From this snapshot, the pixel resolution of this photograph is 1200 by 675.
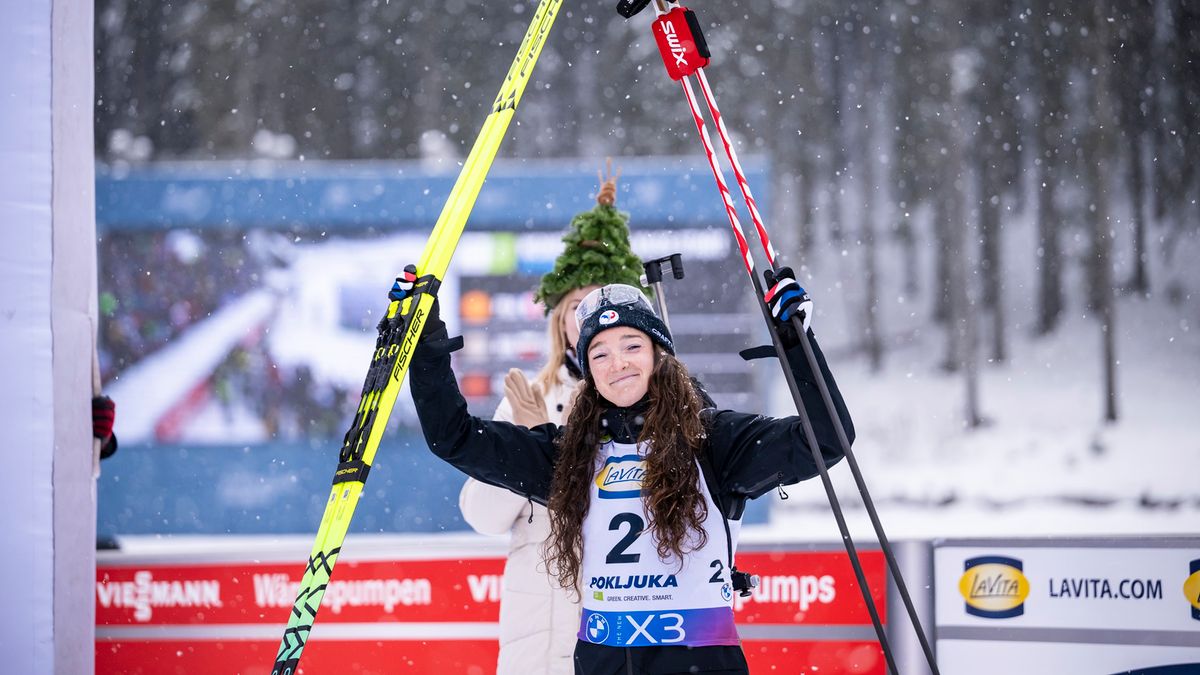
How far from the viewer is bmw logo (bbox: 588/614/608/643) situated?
222 cm

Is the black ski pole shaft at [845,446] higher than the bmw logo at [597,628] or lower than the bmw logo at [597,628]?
higher

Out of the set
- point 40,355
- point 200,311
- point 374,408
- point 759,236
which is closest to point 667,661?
point 374,408

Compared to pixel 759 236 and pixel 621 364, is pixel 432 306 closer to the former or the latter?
pixel 621 364

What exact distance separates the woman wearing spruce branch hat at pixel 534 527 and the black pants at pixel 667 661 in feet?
1.63

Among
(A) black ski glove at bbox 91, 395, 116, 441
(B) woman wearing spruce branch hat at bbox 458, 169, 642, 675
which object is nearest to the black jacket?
(B) woman wearing spruce branch hat at bbox 458, 169, 642, 675

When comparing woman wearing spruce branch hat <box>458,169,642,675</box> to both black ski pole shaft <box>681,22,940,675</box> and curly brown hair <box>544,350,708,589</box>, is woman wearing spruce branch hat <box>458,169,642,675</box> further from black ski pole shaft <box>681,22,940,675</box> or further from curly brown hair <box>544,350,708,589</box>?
black ski pole shaft <box>681,22,940,675</box>

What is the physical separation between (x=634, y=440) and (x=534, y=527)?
665mm

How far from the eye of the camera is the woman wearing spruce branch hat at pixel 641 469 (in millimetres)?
2191

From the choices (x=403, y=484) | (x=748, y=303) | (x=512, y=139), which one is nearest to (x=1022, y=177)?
(x=512, y=139)

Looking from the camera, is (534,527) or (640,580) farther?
(534,527)

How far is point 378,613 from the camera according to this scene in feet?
13.2

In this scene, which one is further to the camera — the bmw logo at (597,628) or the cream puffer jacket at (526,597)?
the cream puffer jacket at (526,597)

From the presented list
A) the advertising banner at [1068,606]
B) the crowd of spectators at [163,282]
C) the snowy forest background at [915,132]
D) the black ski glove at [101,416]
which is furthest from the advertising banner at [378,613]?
the snowy forest background at [915,132]

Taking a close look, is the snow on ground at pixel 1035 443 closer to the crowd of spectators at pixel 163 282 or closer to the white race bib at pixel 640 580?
the crowd of spectators at pixel 163 282
